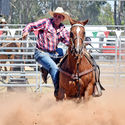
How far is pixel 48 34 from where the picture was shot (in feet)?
26.0

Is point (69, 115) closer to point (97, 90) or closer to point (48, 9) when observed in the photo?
point (97, 90)

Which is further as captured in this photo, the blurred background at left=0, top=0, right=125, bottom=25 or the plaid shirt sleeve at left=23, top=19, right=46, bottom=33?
the blurred background at left=0, top=0, right=125, bottom=25

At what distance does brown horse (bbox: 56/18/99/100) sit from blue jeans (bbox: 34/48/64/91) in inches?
8.9

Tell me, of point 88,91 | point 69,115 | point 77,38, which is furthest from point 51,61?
point 69,115

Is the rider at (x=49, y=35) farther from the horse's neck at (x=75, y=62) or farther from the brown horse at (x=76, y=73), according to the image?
the horse's neck at (x=75, y=62)

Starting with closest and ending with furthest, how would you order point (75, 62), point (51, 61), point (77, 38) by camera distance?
point (77, 38) → point (75, 62) → point (51, 61)

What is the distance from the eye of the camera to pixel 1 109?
8680mm

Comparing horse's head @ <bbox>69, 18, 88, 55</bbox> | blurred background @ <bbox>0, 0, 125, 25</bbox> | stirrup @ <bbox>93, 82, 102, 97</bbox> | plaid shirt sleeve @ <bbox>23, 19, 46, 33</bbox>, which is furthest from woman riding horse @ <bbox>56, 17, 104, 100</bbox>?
blurred background @ <bbox>0, 0, 125, 25</bbox>

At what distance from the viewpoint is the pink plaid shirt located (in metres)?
7.93

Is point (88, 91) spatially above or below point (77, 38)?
below

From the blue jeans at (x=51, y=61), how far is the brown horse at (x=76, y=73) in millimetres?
225

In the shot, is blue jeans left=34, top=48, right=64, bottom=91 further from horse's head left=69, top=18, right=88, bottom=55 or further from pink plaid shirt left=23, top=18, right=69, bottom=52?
horse's head left=69, top=18, right=88, bottom=55

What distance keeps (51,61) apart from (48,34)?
1.56 ft

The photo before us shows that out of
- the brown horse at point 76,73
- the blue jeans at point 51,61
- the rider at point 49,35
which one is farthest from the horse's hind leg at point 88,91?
the rider at point 49,35
